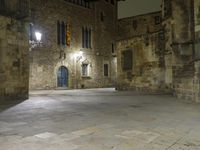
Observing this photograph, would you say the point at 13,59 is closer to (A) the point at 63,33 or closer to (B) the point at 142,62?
(B) the point at 142,62

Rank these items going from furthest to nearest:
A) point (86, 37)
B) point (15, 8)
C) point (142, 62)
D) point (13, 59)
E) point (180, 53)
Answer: point (86, 37)
point (142, 62)
point (180, 53)
point (15, 8)
point (13, 59)

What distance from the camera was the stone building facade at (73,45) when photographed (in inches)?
673

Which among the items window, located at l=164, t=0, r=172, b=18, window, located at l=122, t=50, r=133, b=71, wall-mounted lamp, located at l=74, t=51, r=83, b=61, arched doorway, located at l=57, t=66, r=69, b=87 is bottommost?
arched doorway, located at l=57, t=66, r=69, b=87

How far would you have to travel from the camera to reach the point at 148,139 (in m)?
3.39

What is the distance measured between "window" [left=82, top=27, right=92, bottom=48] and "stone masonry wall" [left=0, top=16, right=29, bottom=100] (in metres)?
11.0

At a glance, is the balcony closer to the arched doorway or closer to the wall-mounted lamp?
the arched doorway

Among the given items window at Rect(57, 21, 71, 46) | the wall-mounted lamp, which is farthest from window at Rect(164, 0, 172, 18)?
the wall-mounted lamp

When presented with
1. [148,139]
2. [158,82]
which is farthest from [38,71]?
[148,139]

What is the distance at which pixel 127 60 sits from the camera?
1578 centimetres

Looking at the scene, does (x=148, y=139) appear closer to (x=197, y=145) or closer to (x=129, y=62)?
(x=197, y=145)

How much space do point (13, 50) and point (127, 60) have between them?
28.5 feet

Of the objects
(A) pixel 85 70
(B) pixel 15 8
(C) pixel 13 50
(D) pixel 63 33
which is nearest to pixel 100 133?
(C) pixel 13 50

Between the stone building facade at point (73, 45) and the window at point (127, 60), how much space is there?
5.16m

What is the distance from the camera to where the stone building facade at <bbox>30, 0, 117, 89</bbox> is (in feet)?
56.1
